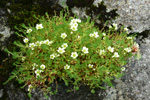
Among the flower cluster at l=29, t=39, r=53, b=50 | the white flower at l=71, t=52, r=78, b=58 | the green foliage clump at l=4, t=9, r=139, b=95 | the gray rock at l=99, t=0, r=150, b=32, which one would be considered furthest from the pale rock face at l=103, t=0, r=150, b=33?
the flower cluster at l=29, t=39, r=53, b=50

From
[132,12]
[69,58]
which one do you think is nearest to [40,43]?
[69,58]

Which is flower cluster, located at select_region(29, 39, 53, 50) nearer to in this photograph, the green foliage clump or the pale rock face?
the green foliage clump

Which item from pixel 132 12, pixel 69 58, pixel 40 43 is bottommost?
pixel 69 58

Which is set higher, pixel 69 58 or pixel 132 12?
pixel 132 12

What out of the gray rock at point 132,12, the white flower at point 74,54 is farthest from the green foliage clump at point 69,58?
the gray rock at point 132,12

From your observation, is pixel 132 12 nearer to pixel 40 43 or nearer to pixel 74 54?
pixel 74 54

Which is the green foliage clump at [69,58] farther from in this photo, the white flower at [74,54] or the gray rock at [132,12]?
the gray rock at [132,12]

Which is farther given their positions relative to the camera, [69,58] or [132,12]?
[132,12]

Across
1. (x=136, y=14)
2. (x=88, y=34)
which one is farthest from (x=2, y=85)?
(x=136, y=14)
